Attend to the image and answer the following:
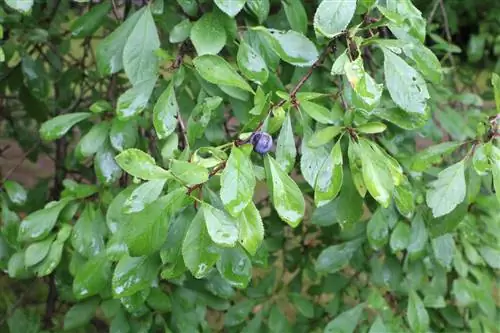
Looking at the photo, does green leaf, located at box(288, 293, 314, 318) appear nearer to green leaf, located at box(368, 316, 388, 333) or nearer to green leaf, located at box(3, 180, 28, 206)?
green leaf, located at box(368, 316, 388, 333)

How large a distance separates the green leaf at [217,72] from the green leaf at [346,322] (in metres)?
0.60

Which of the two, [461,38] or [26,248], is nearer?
[26,248]

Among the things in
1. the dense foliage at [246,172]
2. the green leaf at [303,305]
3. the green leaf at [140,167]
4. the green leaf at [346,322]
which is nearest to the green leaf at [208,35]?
the dense foliage at [246,172]

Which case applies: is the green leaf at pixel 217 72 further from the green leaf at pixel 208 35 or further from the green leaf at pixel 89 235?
the green leaf at pixel 89 235

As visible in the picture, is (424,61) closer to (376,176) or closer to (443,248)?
(376,176)

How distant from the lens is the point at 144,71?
1.02 metres

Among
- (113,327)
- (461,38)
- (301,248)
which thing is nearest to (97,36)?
(301,248)

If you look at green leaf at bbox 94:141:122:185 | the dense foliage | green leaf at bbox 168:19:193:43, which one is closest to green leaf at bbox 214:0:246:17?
the dense foliage

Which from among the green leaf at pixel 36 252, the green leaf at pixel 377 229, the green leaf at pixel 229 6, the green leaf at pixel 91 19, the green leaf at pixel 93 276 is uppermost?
the green leaf at pixel 229 6

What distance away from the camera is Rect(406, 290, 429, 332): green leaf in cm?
126

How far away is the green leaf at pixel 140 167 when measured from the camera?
0.71 metres

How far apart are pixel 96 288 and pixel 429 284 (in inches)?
29.9

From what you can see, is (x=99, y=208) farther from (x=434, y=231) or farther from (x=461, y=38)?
(x=461, y=38)

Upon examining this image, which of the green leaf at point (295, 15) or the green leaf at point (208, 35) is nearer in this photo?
the green leaf at point (208, 35)
